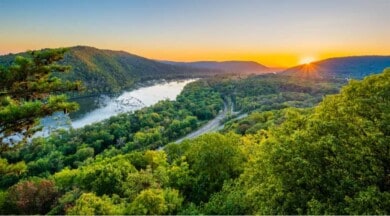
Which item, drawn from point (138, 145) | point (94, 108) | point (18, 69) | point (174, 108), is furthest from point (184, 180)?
point (94, 108)

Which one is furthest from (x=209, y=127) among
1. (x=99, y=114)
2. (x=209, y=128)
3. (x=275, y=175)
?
(x=275, y=175)

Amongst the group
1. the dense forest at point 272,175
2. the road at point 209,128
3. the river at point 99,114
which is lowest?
the river at point 99,114

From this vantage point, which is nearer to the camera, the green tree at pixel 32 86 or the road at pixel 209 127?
the green tree at pixel 32 86

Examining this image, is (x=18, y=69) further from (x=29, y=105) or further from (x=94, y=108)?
(x=94, y=108)

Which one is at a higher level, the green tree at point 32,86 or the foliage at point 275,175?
the green tree at point 32,86

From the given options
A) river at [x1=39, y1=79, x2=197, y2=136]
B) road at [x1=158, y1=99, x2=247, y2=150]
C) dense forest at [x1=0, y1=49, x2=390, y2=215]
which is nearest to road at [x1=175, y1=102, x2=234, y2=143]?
road at [x1=158, y1=99, x2=247, y2=150]

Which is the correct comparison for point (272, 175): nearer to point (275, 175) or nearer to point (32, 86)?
point (275, 175)

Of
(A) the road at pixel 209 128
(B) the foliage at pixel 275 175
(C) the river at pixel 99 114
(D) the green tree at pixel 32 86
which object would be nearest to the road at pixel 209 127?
(A) the road at pixel 209 128

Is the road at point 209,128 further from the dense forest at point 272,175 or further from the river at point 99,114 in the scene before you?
the dense forest at point 272,175
